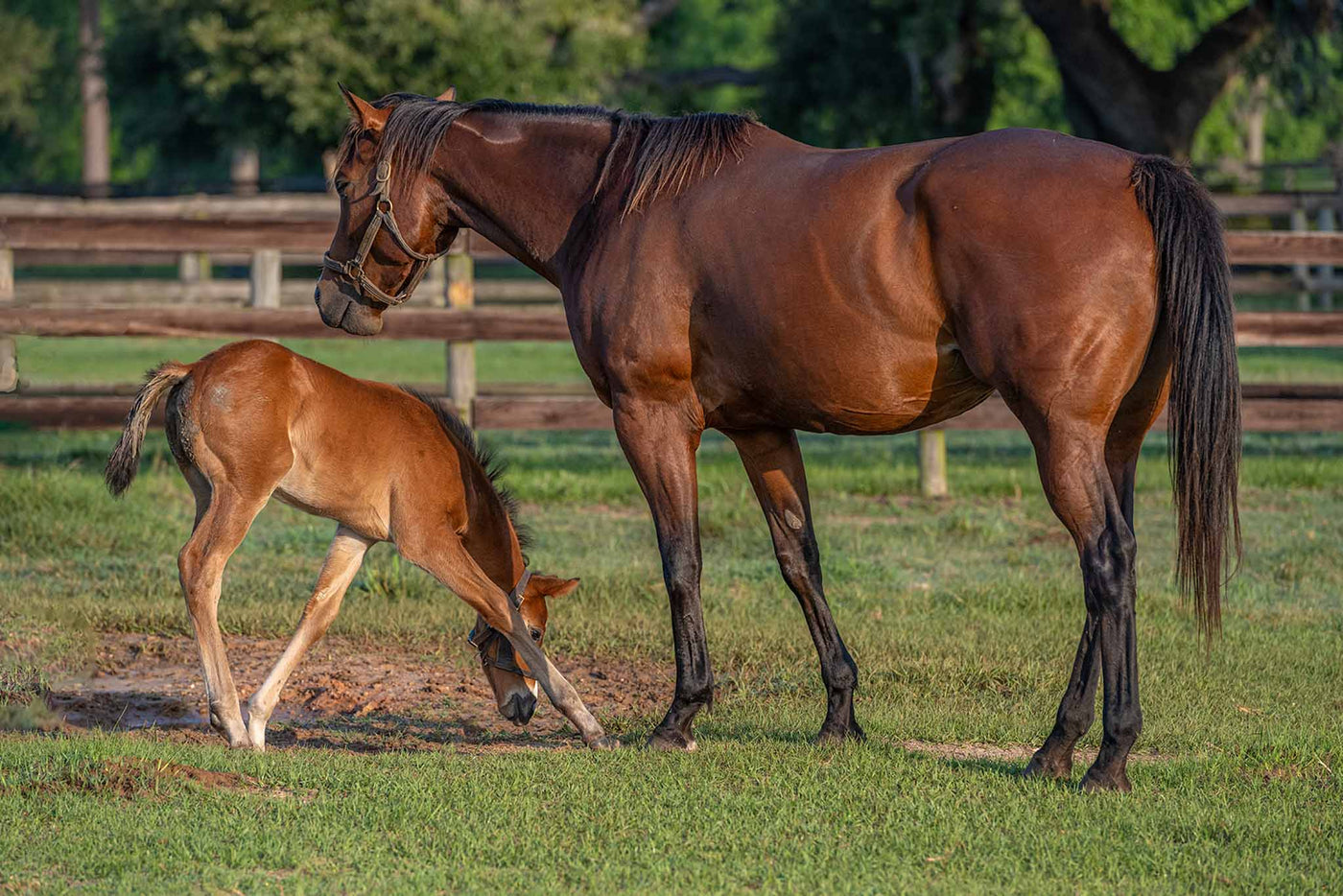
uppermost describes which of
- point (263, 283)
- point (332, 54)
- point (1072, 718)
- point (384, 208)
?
point (384, 208)

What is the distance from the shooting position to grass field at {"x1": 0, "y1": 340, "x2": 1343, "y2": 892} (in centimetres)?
402

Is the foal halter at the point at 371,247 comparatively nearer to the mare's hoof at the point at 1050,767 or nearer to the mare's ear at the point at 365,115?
the mare's ear at the point at 365,115

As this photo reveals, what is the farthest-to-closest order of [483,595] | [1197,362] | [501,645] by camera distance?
[501,645] < [483,595] < [1197,362]

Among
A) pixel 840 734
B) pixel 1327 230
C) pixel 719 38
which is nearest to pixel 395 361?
pixel 1327 230

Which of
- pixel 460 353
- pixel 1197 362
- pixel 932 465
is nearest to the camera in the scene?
pixel 1197 362

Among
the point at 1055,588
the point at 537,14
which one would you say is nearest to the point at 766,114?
the point at 537,14

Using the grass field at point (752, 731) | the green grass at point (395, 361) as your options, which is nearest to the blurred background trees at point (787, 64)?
the green grass at point (395, 361)

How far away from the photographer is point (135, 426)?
561 cm

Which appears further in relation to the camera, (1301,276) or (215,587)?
(1301,276)

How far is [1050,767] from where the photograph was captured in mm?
4852

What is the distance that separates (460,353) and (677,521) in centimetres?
597

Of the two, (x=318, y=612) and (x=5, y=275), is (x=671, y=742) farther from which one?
(x=5, y=275)

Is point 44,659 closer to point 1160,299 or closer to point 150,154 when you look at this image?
point 1160,299

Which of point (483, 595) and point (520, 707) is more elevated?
point (483, 595)
